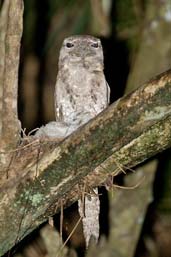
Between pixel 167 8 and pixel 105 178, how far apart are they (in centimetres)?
127

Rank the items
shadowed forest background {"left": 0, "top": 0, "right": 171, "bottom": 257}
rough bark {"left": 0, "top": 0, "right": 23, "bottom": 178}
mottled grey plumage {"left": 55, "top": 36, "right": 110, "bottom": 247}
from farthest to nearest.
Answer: shadowed forest background {"left": 0, "top": 0, "right": 171, "bottom": 257}
mottled grey plumage {"left": 55, "top": 36, "right": 110, "bottom": 247}
rough bark {"left": 0, "top": 0, "right": 23, "bottom": 178}

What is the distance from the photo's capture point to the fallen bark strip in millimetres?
1976

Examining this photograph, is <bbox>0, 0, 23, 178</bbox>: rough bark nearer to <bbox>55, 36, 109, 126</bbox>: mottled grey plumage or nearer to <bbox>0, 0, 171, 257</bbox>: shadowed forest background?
<bbox>0, 0, 171, 257</bbox>: shadowed forest background

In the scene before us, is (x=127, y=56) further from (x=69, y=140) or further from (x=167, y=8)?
(x=69, y=140)

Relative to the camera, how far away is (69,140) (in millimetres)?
2119

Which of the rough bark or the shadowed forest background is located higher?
the rough bark

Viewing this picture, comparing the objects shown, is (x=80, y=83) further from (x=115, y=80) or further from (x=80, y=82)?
(x=115, y=80)

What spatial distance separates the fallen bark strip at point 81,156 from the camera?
198cm

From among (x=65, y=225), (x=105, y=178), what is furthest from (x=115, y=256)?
(x=105, y=178)

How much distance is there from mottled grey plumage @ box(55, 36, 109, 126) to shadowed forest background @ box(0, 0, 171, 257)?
269mm

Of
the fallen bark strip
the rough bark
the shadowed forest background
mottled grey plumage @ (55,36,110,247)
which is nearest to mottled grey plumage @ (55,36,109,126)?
mottled grey plumage @ (55,36,110,247)

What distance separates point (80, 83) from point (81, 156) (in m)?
1.09

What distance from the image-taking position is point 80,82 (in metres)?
3.14

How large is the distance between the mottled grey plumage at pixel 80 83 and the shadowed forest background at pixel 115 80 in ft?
0.88
